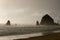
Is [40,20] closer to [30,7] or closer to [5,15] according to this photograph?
[30,7]

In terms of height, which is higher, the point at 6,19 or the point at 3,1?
the point at 3,1

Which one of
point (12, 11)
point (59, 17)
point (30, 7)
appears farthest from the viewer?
point (59, 17)

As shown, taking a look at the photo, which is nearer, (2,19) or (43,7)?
(2,19)

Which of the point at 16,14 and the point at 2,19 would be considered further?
the point at 16,14

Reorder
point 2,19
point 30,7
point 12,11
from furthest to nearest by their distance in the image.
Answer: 1. point 30,7
2. point 12,11
3. point 2,19

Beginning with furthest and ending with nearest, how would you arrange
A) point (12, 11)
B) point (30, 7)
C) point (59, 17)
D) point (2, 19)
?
point (59, 17) → point (30, 7) → point (12, 11) → point (2, 19)

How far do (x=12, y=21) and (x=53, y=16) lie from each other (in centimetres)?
42

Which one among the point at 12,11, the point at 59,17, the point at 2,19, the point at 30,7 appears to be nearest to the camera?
the point at 2,19

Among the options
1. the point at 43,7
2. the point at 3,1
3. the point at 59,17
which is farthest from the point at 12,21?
the point at 59,17

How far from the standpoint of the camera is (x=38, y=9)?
1.39 m

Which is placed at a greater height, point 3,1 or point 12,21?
point 3,1

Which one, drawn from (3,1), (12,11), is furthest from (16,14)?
(3,1)

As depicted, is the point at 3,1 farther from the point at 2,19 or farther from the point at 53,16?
the point at 53,16

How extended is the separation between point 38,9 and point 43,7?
7 cm
